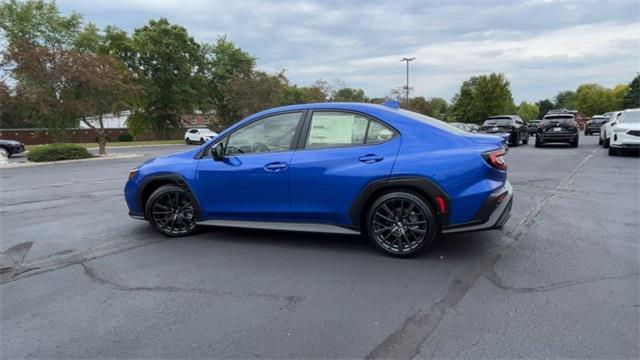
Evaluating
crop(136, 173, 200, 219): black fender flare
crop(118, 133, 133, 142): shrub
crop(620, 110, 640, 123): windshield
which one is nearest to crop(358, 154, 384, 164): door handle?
crop(136, 173, 200, 219): black fender flare

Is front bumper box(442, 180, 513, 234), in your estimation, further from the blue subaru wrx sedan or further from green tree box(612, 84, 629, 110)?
green tree box(612, 84, 629, 110)

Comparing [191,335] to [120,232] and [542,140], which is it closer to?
[120,232]

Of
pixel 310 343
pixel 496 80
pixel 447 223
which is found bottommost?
pixel 310 343

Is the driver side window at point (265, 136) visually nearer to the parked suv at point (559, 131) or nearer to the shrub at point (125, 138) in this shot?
the parked suv at point (559, 131)

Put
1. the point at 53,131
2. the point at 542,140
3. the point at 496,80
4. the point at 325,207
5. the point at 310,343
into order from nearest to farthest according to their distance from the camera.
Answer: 1. the point at 310,343
2. the point at 325,207
3. the point at 542,140
4. the point at 53,131
5. the point at 496,80

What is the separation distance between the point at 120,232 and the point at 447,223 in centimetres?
438

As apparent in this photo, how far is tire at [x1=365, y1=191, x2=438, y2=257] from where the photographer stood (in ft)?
15.0

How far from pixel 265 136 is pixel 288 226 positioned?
1.10m

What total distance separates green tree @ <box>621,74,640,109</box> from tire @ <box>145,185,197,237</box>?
9660cm

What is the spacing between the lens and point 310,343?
10.1ft

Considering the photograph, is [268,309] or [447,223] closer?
[268,309]

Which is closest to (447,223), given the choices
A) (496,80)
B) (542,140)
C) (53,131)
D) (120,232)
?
(120,232)

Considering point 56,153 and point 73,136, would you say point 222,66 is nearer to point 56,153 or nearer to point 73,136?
point 73,136

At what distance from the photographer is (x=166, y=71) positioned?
4659 centimetres
